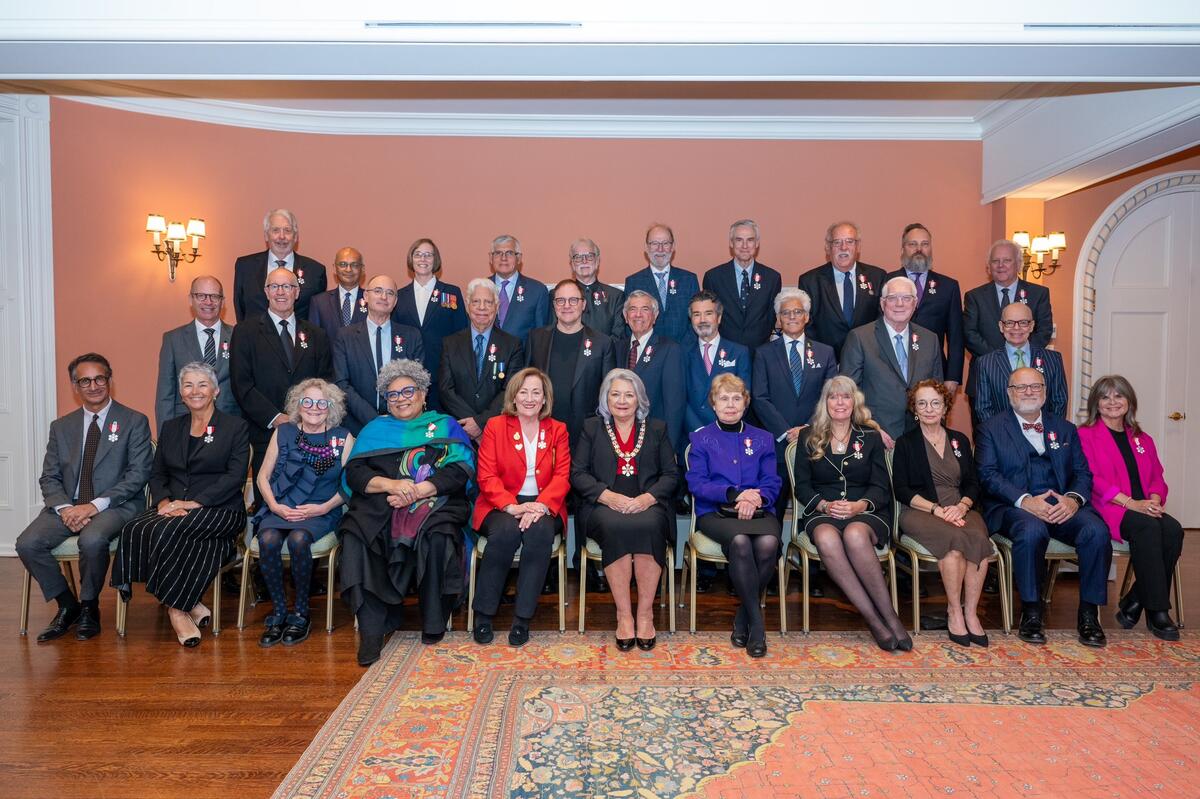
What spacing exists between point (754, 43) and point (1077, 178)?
10.7 ft

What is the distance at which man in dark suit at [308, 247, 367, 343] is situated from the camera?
4762mm

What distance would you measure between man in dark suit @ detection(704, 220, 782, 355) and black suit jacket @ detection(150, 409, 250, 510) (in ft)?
8.96

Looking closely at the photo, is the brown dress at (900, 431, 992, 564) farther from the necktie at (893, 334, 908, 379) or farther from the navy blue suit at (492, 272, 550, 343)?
the navy blue suit at (492, 272, 550, 343)

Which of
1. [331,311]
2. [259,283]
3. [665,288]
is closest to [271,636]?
[331,311]

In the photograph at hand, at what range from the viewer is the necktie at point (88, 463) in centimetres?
409

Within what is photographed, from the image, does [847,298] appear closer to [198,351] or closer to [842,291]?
[842,291]

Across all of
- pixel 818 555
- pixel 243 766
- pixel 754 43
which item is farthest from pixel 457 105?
pixel 243 766

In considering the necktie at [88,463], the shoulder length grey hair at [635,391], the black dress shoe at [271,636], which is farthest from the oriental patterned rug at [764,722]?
the necktie at [88,463]

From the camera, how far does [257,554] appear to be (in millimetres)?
3998

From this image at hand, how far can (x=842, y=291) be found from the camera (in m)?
4.95

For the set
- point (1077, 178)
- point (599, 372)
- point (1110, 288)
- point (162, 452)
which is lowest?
point (162, 452)

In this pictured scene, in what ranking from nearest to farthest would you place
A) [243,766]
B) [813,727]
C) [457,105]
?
[243,766] < [813,727] < [457,105]

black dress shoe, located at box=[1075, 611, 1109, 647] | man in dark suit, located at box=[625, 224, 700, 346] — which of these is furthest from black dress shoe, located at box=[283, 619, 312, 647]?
black dress shoe, located at box=[1075, 611, 1109, 647]

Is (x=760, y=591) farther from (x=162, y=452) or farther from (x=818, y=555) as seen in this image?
(x=162, y=452)
